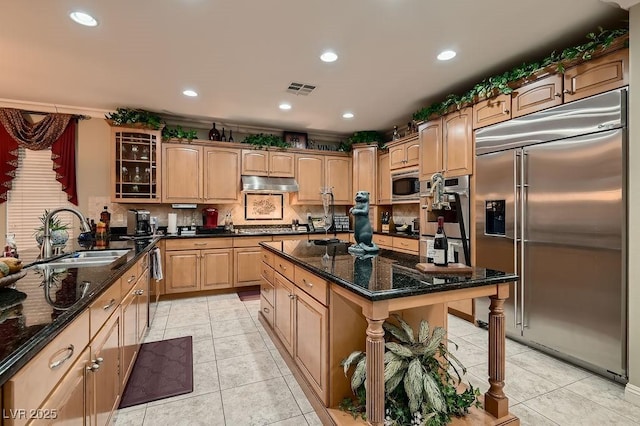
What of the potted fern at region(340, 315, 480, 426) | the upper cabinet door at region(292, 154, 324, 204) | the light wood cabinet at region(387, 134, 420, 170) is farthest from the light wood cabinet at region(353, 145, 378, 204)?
the potted fern at region(340, 315, 480, 426)

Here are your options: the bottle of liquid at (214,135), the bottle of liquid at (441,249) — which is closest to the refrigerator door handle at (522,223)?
the bottle of liquid at (441,249)

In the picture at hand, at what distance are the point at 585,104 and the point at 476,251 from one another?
5.34ft

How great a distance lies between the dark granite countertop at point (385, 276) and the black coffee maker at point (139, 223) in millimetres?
2955

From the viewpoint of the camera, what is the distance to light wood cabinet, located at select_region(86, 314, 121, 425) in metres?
1.33

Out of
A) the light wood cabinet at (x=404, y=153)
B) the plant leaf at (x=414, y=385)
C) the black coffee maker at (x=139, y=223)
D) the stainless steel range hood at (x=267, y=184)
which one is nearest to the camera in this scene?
the plant leaf at (x=414, y=385)

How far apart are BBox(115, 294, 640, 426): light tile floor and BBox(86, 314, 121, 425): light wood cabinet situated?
1.02ft

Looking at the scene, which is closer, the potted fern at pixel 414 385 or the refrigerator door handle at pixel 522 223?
the potted fern at pixel 414 385

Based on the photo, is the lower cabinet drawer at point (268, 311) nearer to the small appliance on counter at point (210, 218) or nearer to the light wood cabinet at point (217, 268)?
the light wood cabinet at point (217, 268)

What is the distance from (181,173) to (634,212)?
5030 millimetres

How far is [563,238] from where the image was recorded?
8.24 ft

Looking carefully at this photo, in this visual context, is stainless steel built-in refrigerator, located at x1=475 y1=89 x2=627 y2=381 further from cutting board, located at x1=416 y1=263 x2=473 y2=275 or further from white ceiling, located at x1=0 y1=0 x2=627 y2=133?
cutting board, located at x1=416 y1=263 x2=473 y2=275

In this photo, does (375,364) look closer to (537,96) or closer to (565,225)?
(565,225)

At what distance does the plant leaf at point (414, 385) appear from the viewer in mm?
1583

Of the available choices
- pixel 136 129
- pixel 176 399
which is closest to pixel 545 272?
pixel 176 399
